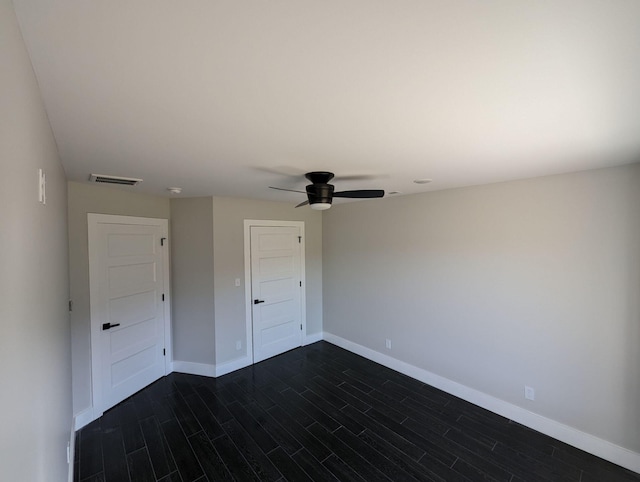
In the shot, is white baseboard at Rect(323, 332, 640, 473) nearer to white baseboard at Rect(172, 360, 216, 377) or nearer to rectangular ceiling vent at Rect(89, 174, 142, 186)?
white baseboard at Rect(172, 360, 216, 377)

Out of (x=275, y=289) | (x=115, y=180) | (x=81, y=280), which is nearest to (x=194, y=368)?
(x=275, y=289)

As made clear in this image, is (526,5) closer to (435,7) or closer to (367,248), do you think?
(435,7)

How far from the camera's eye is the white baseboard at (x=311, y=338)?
4.63 meters

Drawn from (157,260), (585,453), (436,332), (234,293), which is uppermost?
(157,260)

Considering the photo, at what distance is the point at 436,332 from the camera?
3.36 meters

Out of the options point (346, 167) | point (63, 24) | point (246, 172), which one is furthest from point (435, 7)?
point (246, 172)

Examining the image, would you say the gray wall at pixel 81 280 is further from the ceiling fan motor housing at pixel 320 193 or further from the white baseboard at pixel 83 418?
the ceiling fan motor housing at pixel 320 193

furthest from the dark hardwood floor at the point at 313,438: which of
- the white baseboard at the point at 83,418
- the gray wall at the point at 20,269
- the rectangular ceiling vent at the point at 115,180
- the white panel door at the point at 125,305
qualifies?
the rectangular ceiling vent at the point at 115,180

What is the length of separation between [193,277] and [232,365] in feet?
4.42

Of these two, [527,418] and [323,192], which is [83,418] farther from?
[527,418]

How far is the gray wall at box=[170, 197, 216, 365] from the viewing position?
3588mm

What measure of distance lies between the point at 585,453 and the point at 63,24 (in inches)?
163

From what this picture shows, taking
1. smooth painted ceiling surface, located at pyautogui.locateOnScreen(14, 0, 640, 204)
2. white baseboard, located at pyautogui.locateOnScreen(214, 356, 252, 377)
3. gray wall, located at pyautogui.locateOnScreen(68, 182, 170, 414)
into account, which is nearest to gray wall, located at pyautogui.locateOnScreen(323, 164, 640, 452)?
smooth painted ceiling surface, located at pyautogui.locateOnScreen(14, 0, 640, 204)

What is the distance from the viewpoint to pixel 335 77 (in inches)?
37.8
